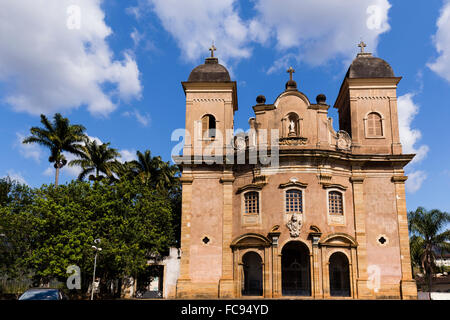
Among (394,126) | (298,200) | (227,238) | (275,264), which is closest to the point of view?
(275,264)

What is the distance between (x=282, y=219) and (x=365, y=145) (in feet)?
28.5

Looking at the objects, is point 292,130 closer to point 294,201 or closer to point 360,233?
point 294,201

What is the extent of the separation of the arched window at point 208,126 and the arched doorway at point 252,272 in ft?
30.2

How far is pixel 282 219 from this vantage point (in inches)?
1080

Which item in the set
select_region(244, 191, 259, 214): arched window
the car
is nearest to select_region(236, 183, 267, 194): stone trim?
select_region(244, 191, 259, 214): arched window

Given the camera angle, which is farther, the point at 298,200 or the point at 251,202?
the point at 251,202

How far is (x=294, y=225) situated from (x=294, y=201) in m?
1.74

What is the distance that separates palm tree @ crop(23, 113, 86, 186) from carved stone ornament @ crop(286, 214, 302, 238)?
21864mm

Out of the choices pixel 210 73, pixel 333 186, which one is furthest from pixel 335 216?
pixel 210 73

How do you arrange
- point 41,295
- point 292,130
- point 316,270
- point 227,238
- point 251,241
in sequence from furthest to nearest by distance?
point 292,130, point 227,238, point 251,241, point 316,270, point 41,295

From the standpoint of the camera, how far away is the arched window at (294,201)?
2775cm

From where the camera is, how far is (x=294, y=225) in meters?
27.0

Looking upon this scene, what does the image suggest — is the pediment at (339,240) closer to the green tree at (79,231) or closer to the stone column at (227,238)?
the stone column at (227,238)

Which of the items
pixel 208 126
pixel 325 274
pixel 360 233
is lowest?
pixel 325 274
